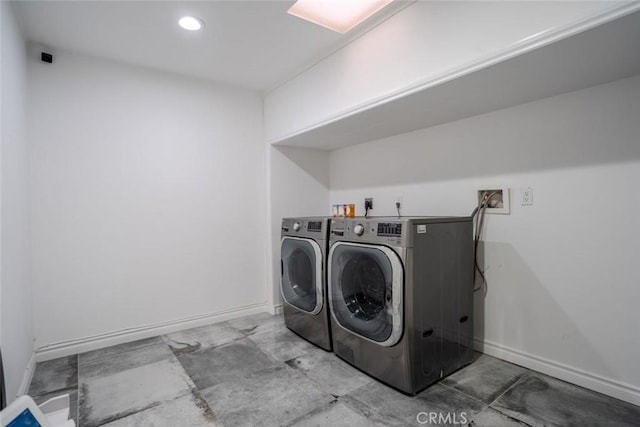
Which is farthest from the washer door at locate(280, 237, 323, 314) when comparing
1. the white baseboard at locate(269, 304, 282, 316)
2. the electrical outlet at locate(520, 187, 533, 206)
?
the electrical outlet at locate(520, 187, 533, 206)

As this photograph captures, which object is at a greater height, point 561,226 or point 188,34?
point 188,34

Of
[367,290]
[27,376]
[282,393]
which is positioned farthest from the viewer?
[367,290]

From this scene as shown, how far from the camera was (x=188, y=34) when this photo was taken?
2.20 metres

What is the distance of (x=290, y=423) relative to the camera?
1613 millimetres

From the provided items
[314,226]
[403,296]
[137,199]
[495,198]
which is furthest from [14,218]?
[495,198]

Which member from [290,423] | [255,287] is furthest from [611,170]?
[255,287]

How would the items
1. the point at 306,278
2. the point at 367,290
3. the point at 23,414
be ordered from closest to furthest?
the point at 23,414 → the point at 367,290 → the point at 306,278

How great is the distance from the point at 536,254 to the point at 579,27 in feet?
4.37

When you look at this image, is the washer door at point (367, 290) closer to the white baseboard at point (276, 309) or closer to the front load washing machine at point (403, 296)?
the front load washing machine at point (403, 296)

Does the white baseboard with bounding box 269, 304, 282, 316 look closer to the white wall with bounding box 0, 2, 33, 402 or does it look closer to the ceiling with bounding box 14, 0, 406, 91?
the white wall with bounding box 0, 2, 33, 402

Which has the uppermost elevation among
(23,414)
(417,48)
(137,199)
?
(417,48)

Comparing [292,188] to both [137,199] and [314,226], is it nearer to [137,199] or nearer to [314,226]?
[314,226]

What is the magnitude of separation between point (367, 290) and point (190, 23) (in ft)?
6.80

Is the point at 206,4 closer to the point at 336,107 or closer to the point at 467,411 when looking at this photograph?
the point at 336,107
